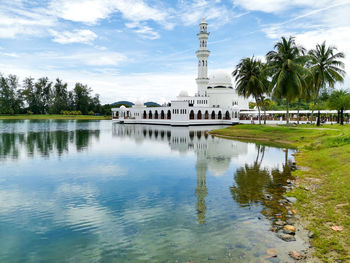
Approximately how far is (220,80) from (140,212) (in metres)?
79.4

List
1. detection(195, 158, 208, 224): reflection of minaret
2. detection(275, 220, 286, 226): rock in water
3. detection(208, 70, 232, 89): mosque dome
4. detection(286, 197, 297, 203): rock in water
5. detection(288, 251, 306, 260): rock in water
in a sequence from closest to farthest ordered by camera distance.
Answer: detection(288, 251, 306, 260): rock in water
detection(275, 220, 286, 226): rock in water
detection(195, 158, 208, 224): reflection of minaret
detection(286, 197, 297, 203): rock in water
detection(208, 70, 232, 89): mosque dome

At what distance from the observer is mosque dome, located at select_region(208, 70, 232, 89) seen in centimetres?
8425

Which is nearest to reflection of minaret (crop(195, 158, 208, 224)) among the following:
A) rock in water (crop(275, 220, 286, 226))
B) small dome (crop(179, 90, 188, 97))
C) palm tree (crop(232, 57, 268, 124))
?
rock in water (crop(275, 220, 286, 226))

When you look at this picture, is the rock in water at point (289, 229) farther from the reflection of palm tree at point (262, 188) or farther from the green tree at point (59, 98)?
the green tree at point (59, 98)

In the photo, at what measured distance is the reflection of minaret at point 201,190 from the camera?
9219 mm

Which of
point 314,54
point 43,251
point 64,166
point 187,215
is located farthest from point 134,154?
point 314,54

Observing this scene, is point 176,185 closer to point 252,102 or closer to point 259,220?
point 259,220

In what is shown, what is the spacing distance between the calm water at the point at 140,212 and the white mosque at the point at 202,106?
49.2 m

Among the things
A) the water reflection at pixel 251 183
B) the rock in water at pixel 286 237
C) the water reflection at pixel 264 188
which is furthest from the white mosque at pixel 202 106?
the rock in water at pixel 286 237

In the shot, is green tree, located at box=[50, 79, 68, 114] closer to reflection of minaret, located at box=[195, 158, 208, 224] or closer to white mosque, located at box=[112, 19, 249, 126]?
white mosque, located at box=[112, 19, 249, 126]

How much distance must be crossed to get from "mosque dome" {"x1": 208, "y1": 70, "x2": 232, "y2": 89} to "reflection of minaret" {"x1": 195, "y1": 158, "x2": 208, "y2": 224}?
68663 millimetres

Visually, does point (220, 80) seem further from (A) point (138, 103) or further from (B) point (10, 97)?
(B) point (10, 97)

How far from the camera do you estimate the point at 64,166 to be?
17000 mm

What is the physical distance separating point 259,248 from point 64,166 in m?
13.9
